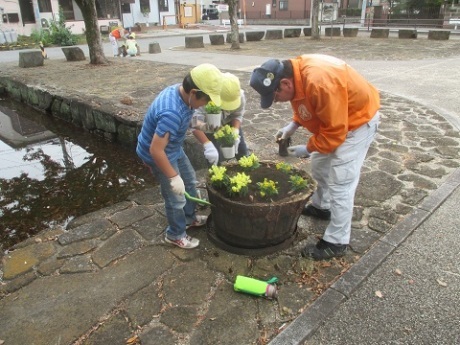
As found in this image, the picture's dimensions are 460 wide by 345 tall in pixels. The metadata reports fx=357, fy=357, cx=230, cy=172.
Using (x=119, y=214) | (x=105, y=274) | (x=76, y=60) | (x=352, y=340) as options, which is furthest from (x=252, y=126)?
(x=76, y=60)

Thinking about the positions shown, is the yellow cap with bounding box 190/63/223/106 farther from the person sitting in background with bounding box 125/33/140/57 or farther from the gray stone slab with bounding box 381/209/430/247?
the person sitting in background with bounding box 125/33/140/57

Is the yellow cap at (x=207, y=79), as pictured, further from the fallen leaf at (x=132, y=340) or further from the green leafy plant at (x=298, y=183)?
the fallen leaf at (x=132, y=340)

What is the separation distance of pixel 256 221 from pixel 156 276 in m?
0.95

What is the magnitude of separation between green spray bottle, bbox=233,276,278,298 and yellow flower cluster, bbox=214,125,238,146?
156 cm

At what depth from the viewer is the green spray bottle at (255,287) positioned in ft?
8.74

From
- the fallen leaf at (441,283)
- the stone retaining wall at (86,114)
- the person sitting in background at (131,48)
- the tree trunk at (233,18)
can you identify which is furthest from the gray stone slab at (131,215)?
the tree trunk at (233,18)

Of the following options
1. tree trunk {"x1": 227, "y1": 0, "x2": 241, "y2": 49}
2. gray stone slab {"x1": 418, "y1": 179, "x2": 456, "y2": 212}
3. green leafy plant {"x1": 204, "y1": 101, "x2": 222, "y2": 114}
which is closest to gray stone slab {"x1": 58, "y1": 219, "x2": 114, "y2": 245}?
green leafy plant {"x1": 204, "y1": 101, "x2": 222, "y2": 114}

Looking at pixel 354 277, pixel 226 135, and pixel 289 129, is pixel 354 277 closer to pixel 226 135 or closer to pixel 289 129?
pixel 289 129

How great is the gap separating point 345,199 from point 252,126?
3.80 m

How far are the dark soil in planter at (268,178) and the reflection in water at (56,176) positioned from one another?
2.48 metres

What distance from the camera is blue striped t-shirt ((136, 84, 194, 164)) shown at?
258 centimetres

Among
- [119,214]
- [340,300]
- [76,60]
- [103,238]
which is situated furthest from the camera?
[76,60]

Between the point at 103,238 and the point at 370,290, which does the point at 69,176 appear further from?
the point at 370,290

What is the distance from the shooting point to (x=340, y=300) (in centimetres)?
266
